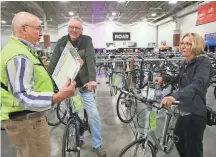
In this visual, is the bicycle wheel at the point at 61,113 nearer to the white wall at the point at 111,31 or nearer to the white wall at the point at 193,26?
the white wall at the point at 193,26

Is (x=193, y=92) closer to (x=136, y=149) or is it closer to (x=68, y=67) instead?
(x=136, y=149)

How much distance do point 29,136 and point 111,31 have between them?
65.3ft

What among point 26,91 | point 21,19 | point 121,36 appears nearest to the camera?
point 26,91

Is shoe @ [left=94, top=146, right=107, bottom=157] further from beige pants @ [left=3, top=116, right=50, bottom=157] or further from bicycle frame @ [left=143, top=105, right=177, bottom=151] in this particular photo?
beige pants @ [left=3, top=116, right=50, bottom=157]

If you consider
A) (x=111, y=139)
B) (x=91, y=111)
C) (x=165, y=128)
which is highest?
(x=91, y=111)

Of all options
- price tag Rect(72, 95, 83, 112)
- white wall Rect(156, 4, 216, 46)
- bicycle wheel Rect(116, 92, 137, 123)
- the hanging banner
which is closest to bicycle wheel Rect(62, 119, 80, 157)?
price tag Rect(72, 95, 83, 112)

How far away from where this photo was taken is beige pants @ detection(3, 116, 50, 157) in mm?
1513

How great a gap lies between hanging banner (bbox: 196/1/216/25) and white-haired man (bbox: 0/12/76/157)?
28.8ft

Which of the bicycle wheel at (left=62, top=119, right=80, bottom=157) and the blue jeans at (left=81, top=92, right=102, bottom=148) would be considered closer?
the bicycle wheel at (left=62, top=119, right=80, bottom=157)

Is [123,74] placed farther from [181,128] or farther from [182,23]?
[182,23]

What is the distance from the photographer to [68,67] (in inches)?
63.2

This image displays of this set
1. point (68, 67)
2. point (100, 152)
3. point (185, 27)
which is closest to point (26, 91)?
point (68, 67)

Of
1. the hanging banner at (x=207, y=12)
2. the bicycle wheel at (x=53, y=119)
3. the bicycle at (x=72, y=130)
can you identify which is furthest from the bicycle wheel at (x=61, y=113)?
the hanging banner at (x=207, y=12)

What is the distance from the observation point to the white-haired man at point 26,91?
1.32 meters
